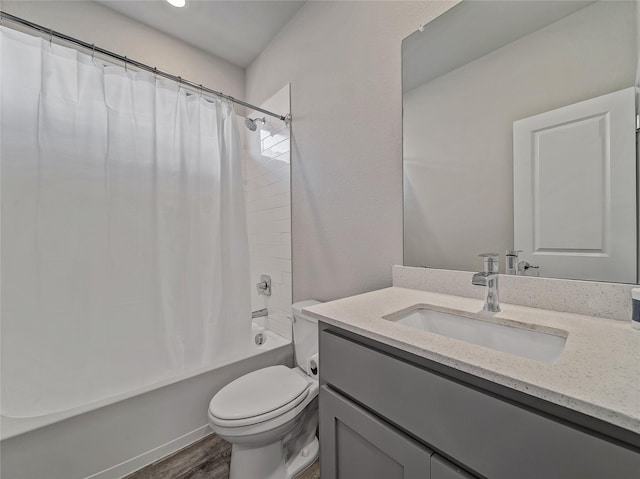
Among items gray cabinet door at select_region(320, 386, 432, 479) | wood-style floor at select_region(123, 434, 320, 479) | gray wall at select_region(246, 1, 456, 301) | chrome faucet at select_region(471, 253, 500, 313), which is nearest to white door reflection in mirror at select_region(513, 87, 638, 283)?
chrome faucet at select_region(471, 253, 500, 313)

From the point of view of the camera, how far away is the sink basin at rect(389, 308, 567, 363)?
26.5 inches

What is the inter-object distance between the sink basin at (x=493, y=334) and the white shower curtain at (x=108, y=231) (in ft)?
3.66

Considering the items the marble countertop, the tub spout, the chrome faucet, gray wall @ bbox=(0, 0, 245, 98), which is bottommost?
the tub spout

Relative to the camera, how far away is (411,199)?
119cm

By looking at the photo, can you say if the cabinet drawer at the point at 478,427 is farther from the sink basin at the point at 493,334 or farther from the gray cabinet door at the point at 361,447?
the sink basin at the point at 493,334

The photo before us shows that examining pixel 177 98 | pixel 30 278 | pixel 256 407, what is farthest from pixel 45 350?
pixel 177 98

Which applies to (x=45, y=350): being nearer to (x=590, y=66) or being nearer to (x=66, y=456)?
(x=66, y=456)

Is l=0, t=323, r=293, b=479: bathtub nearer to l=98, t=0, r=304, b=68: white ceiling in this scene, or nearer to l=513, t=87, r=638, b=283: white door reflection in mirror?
l=513, t=87, r=638, b=283: white door reflection in mirror

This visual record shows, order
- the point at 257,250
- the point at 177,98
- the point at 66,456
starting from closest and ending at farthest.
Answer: the point at 66,456 → the point at 177,98 → the point at 257,250

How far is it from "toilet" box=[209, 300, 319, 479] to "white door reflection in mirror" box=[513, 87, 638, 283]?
3.55ft

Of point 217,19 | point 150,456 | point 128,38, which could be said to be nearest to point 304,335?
point 150,456

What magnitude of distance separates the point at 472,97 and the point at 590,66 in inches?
12.8

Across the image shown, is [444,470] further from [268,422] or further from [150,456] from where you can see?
[150,456]

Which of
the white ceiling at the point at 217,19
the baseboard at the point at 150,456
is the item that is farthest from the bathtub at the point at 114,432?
the white ceiling at the point at 217,19
